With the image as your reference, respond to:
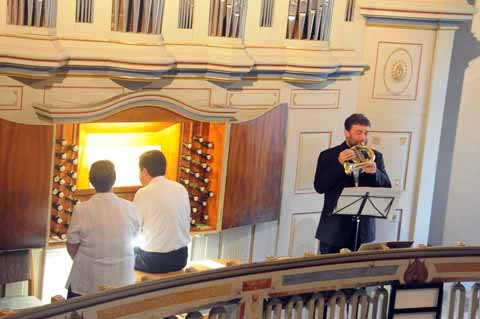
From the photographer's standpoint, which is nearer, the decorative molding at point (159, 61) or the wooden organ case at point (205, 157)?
the decorative molding at point (159, 61)

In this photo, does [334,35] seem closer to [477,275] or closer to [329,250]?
[329,250]

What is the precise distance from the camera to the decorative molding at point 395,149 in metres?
9.20

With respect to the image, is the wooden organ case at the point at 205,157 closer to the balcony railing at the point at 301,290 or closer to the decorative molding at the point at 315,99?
the decorative molding at the point at 315,99

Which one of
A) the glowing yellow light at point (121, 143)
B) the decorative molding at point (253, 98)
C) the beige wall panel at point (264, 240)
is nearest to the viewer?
the glowing yellow light at point (121, 143)

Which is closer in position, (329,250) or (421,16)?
(329,250)

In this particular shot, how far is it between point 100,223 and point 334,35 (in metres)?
3.67

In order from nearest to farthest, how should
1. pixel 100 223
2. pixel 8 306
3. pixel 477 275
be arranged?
1. pixel 477 275
2. pixel 100 223
3. pixel 8 306

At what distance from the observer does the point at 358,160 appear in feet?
23.3

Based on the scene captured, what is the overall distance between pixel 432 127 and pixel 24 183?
14.1ft

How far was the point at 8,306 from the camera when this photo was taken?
6.56 meters

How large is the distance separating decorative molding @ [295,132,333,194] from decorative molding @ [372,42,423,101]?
74cm

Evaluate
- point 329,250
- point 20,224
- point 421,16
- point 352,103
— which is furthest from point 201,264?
point 421,16

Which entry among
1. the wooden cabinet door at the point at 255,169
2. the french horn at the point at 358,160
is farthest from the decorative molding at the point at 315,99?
the french horn at the point at 358,160

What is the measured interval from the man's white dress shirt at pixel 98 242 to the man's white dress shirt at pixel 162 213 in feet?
2.51
